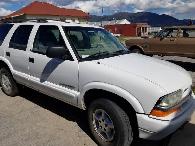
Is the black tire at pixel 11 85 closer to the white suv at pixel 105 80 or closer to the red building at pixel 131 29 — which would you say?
the white suv at pixel 105 80

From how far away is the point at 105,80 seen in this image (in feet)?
14.3

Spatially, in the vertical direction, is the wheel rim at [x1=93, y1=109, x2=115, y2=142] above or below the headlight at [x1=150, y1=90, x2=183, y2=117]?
below

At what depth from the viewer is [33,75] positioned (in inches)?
237

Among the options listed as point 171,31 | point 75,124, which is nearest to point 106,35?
point 75,124

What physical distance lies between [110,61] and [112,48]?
2.94ft

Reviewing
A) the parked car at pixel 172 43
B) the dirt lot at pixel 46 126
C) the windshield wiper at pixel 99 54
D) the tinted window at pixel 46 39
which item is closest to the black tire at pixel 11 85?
the dirt lot at pixel 46 126

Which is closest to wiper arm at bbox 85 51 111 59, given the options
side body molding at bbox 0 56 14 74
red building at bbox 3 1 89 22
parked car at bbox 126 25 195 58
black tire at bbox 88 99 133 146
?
black tire at bbox 88 99 133 146

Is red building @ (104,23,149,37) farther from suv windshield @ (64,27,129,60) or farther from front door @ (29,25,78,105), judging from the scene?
front door @ (29,25,78,105)

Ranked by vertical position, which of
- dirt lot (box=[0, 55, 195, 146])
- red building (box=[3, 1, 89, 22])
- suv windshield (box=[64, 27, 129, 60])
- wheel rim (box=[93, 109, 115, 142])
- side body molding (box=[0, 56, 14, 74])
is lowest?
dirt lot (box=[0, 55, 195, 146])

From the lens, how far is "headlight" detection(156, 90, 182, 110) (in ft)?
12.8

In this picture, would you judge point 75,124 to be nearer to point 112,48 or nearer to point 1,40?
point 112,48

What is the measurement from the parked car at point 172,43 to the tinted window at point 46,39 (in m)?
5.62

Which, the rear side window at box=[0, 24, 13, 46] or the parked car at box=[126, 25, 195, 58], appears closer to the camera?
the rear side window at box=[0, 24, 13, 46]

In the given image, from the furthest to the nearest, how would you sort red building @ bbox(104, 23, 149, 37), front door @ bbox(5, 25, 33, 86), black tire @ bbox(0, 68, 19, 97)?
red building @ bbox(104, 23, 149, 37), black tire @ bbox(0, 68, 19, 97), front door @ bbox(5, 25, 33, 86)
